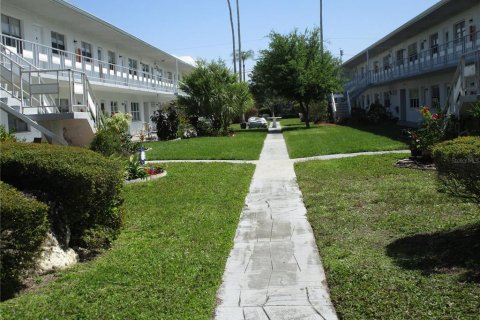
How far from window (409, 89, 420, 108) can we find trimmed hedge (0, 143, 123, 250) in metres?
28.7

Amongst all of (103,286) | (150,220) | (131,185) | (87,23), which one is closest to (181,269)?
(103,286)

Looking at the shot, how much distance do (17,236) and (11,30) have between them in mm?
17375

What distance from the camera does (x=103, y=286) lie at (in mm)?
5141

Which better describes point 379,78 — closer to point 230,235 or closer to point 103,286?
point 230,235

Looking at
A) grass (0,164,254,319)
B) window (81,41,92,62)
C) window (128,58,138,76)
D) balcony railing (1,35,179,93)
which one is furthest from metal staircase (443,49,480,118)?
window (128,58,138,76)

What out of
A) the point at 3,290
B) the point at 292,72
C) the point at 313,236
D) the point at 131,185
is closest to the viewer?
the point at 3,290

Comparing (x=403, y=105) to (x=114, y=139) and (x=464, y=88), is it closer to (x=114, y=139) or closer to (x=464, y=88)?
(x=464, y=88)

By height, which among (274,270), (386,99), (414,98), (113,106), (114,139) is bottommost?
(274,270)

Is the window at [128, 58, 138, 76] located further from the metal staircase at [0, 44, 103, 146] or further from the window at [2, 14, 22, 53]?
the metal staircase at [0, 44, 103, 146]

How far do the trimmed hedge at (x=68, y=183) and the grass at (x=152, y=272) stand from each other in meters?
0.45

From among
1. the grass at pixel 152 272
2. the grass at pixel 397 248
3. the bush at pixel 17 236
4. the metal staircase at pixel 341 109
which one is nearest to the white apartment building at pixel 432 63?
the metal staircase at pixel 341 109

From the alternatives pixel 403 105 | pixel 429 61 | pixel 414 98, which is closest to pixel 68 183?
pixel 429 61

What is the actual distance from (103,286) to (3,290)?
931 millimetres

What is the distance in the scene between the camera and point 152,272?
550cm
